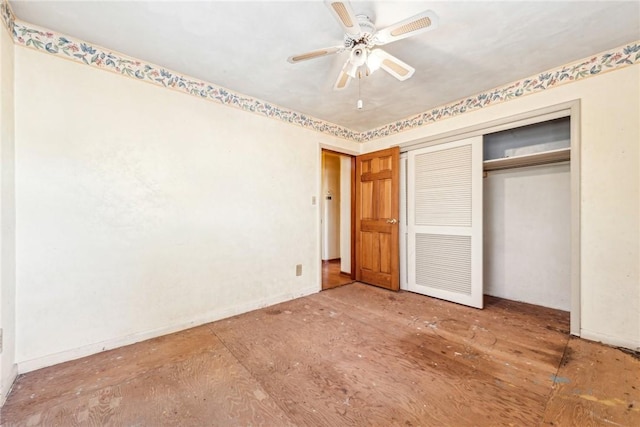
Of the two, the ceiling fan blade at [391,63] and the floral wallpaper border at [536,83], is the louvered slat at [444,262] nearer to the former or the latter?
the floral wallpaper border at [536,83]

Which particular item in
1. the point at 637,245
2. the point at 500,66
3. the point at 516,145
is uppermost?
the point at 500,66

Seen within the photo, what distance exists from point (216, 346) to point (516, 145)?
3.89 metres

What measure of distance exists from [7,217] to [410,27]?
107 inches

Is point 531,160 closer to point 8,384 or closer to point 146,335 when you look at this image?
point 146,335

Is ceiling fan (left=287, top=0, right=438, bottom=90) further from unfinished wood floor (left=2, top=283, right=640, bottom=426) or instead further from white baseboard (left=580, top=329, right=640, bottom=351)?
white baseboard (left=580, top=329, right=640, bottom=351)

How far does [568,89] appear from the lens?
2.33 metres

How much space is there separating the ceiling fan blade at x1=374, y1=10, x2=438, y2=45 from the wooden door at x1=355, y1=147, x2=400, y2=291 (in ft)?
6.96

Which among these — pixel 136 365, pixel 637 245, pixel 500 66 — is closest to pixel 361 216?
pixel 500 66

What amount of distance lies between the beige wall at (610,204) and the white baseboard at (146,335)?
9.53 feet

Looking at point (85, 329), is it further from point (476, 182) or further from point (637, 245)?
point (637, 245)

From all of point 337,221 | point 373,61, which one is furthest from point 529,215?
point 337,221

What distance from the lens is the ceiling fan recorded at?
136 cm

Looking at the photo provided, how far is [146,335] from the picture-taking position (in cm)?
225

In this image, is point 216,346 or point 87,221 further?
point 216,346
